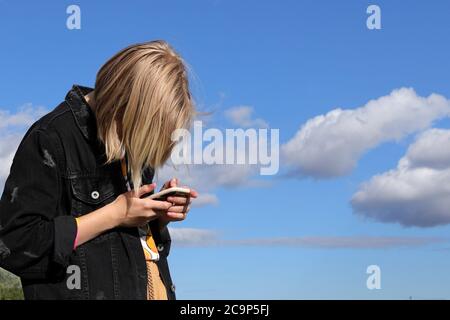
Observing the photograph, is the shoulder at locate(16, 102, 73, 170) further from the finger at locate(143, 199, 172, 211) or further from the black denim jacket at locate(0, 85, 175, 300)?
the finger at locate(143, 199, 172, 211)

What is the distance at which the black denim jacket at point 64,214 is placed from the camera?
12.0 feet

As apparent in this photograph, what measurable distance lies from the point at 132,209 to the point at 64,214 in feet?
1.56

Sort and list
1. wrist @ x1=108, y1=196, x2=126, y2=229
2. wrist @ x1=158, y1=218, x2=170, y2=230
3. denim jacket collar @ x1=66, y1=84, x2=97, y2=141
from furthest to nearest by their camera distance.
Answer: wrist @ x1=158, y1=218, x2=170, y2=230, denim jacket collar @ x1=66, y1=84, x2=97, y2=141, wrist @ x1=108, y1=196, x2=126, y2=229

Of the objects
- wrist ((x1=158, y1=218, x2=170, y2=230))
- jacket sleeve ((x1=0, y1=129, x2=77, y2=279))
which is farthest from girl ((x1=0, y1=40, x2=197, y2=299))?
wrist ((x1=158, y1=218, x2=170, y2=230))

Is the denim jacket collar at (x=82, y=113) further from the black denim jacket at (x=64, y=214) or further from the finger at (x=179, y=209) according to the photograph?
the finger at (x=179, y=209)

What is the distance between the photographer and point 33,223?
3.65 m

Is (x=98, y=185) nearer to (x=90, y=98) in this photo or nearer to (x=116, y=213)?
(x=116, y=213)

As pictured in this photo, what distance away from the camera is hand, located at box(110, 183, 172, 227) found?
381cm

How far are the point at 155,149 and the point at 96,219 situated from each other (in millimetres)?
567

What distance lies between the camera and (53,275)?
3736 mm

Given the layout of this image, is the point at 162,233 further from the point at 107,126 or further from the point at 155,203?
the point at 107,126
